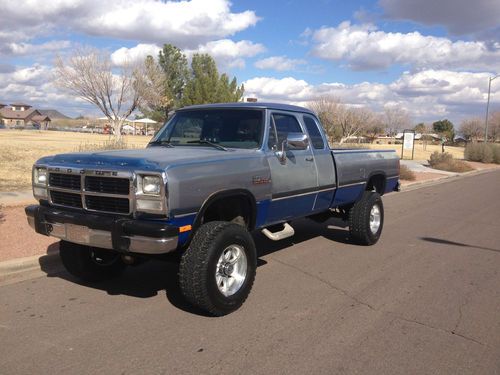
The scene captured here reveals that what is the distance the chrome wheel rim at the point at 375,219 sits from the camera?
7758 mm

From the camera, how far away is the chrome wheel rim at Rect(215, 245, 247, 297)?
4.62 m

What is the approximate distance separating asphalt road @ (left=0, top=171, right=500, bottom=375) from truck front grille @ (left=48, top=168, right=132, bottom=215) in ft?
3.38

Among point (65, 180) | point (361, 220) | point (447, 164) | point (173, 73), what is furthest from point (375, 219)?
point (173, 73)

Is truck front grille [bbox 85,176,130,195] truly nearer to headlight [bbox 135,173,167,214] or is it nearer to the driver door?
headlight [bbox 135,173,167,214]

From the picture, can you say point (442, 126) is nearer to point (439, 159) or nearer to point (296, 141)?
point (439, 159)

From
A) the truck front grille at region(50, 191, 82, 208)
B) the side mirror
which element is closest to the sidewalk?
the truck front grille at region(50, 191, 82, 208)

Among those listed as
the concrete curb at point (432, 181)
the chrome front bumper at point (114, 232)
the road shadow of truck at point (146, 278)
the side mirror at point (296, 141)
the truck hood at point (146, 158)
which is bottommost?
the concrete curb at point (432, 181)

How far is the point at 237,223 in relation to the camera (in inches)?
197

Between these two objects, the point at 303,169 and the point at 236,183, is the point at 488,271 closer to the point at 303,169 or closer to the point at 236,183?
the point at 303,169

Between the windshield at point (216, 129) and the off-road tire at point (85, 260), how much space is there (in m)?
1.51

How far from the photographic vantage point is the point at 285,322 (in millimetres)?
4449

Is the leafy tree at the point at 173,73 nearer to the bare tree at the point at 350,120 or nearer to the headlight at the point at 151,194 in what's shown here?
the bare tree at the point at 350,120

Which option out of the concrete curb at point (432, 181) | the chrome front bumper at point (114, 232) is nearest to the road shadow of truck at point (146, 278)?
the chrome front bumper at point (114, 232)

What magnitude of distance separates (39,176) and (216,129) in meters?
2.00
